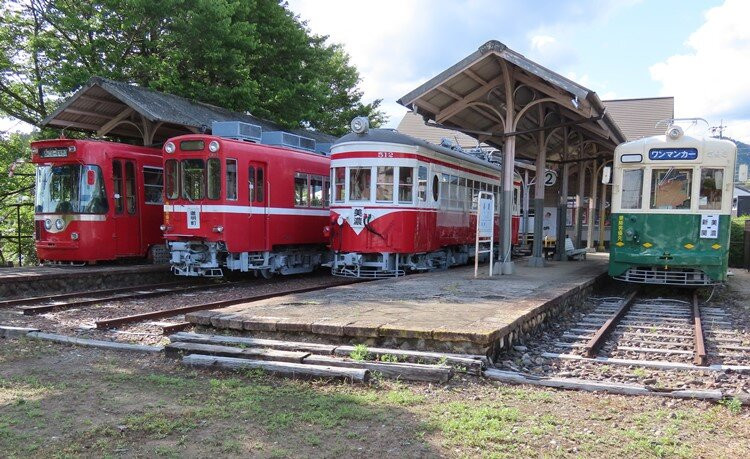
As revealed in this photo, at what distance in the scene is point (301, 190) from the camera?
14.3m

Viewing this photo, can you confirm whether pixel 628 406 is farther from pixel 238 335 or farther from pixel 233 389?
pixel 238 335

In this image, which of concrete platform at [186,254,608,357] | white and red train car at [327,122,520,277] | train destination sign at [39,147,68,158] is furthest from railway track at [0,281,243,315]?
concrete platform at [186,254,608,357]

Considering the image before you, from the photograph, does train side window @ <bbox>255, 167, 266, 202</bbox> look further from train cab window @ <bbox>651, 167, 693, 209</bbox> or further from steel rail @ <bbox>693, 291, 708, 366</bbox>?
steel rail @ <bbox>693, 291, 708, 366</bbox>

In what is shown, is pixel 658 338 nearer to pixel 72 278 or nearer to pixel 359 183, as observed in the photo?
pixel 359 183

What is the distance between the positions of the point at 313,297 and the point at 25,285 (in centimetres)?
674

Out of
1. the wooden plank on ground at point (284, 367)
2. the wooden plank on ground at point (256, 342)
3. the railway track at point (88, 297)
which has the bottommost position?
the railway track at point (88, 297)

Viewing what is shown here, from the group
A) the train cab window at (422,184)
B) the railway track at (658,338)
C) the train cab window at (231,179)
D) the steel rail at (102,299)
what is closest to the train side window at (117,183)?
the steel rail at (102,299)

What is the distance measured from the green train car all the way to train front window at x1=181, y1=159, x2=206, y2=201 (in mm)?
8627

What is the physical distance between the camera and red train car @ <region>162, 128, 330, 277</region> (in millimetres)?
11891

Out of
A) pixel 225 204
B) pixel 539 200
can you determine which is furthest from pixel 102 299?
pixel 539 200

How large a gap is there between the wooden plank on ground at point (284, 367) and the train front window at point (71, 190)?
8549mm

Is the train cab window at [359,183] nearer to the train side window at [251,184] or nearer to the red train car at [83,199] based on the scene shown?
the train side window at [251,184]

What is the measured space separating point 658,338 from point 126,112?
14676 mm

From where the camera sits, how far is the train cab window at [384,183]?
1266 cm
